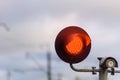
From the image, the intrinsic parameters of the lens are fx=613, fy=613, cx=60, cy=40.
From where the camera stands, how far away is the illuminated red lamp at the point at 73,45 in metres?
6.17

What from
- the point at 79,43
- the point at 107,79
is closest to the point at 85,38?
the point at 79,43

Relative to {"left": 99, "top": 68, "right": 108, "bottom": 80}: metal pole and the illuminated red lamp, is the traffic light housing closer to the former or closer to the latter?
{"left": 99, "top": 68, "right": 108, "bottom": 80}: metal pole

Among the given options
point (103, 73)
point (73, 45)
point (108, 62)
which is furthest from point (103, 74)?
point (73, 45)

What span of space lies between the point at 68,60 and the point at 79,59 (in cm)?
11

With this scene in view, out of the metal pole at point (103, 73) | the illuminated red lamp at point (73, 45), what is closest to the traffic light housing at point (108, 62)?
the metal pole at point (103, 73)

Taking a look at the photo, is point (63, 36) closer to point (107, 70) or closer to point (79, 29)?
point (79, 29)

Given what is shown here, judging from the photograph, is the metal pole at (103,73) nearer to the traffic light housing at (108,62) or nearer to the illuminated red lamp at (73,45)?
the traffic light housing at (108,62)

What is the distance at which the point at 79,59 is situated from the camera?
6203 mm

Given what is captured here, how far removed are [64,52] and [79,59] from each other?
168mm

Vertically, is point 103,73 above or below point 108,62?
below

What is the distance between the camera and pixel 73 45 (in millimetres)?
6180

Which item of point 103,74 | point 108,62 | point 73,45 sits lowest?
point 103,74

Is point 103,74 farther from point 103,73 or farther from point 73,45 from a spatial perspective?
point 73,45

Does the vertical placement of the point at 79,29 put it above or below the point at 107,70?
above
